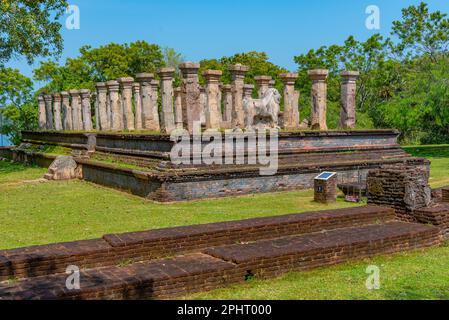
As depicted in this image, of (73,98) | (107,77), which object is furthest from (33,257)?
(107,77)

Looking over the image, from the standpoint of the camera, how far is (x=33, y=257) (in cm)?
585

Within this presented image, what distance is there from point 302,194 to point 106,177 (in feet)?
18.9

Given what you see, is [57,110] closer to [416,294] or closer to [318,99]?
[318,99]

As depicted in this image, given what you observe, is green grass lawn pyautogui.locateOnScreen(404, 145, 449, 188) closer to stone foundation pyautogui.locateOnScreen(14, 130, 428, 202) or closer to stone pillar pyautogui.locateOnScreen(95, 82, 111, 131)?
stone foundation pyautogui.locateOnScreen(14, 130, 428, 202)

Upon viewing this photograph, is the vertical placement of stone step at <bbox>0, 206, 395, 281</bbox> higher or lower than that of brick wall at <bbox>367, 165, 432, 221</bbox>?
lower

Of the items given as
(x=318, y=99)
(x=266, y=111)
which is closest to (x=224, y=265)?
(x=266, y=111)

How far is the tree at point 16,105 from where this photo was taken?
35.4 metres

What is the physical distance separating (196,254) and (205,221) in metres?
2.40

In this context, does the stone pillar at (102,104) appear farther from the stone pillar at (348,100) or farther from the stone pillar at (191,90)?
the stone pillar at (348,100)

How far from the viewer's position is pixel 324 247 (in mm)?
6570

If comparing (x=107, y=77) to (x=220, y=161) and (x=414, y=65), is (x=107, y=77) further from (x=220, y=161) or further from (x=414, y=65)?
(x=220, y=161)

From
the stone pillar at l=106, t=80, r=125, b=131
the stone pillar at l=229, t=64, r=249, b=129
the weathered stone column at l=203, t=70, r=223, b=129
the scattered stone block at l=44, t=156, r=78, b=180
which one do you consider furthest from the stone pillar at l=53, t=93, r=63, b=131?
the weathered stone column at l=203, t=70, r=223, b=129

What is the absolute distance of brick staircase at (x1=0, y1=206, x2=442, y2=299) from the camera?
5383mm
